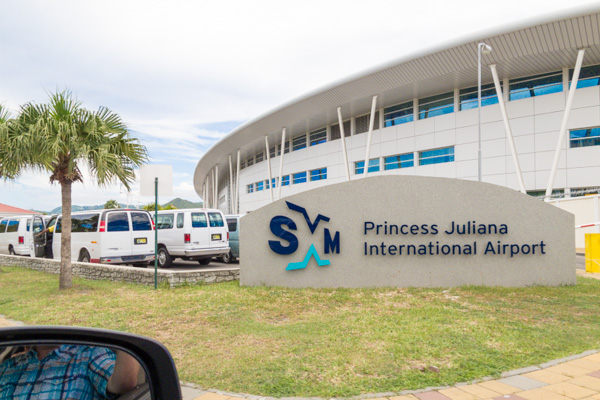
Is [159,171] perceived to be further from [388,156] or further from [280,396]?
[388,156]

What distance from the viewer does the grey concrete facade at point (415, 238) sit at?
967 centimetres

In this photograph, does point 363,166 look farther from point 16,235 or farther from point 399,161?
point 16,235

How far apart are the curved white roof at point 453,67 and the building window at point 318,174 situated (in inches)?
159

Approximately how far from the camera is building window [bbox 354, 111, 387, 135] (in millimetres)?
31969

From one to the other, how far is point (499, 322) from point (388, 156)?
82.0 feet

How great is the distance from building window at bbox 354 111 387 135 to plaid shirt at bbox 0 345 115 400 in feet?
104

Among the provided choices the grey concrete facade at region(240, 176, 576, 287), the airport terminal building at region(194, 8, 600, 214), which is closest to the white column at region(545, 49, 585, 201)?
the airport terminal building at region(194, 8, 600, 214)

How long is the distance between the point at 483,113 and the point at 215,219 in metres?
19.6

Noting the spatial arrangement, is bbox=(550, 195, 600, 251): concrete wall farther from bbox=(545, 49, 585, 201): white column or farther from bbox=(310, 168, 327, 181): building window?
bbox=(310, 168, 327, 181): building window

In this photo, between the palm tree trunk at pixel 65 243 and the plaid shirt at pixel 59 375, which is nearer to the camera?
the plaid shirt at pixel 59 375

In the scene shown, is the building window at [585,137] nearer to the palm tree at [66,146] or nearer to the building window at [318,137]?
the building window at [318,137]

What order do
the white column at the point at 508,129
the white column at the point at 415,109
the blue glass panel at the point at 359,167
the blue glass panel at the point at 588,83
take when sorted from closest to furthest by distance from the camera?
the blue glass panel at the point at 588,83, the white column at the point at 508,129, the white column at the point at 415,109, the blue glass panel at the point at 359,167

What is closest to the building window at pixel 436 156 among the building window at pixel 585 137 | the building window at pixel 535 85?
the building window at pixel 535 85

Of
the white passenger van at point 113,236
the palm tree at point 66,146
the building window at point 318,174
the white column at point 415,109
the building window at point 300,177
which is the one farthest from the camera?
the building window at point 300,177
